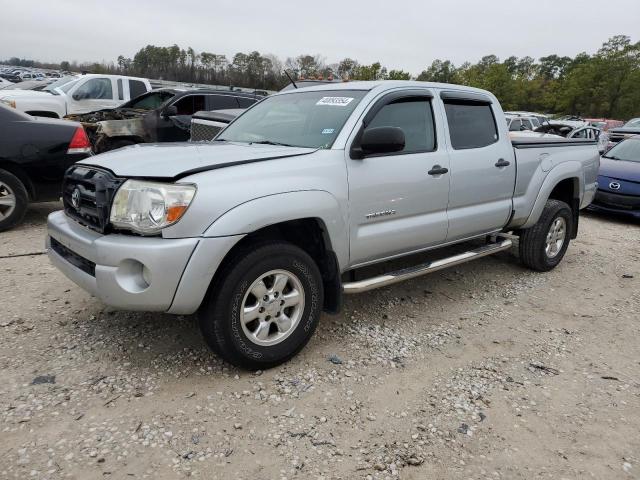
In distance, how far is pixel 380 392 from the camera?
2.91 m

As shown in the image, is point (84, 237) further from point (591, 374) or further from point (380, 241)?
point (591, 374)

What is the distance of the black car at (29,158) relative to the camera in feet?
17.9

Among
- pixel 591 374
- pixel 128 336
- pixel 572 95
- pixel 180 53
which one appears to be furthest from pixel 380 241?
pixel 180 53

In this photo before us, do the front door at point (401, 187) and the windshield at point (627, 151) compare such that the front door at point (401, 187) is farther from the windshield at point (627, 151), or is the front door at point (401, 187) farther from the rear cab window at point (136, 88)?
the rear cab window at point (136, 88)

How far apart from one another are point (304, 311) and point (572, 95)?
42856 mm

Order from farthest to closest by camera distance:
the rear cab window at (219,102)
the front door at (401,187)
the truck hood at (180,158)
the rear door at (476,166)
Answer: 1. the rear cab window at (219,102)
2. the rear door at (476,166)
3. the front door at (401,187)
4. the truck hood at (180,158)

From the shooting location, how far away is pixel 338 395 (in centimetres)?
286

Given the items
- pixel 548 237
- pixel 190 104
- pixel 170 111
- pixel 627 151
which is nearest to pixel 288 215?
pixel 548 237

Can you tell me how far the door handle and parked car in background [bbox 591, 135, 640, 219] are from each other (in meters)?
6.24

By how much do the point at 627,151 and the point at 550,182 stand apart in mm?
5891

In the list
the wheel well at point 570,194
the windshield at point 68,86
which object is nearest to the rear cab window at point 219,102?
the windshield at point 68,86

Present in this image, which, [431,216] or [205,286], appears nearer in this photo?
[205,286]

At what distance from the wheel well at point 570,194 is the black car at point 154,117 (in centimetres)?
537

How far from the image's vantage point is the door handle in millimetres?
3699
